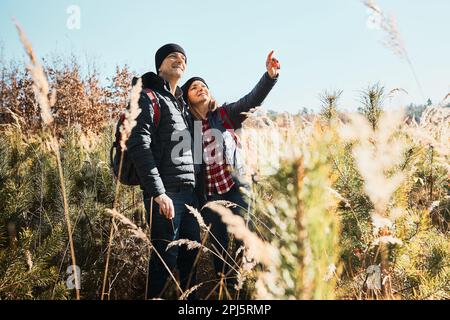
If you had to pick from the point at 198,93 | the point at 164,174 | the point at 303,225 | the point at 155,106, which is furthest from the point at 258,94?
the point at 303,225

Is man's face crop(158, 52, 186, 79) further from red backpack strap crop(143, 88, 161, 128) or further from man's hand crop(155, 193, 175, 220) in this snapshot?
man's hand crop(155, 193, 175, 220)

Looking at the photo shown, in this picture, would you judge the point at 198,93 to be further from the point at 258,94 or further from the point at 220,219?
the point at 220,219

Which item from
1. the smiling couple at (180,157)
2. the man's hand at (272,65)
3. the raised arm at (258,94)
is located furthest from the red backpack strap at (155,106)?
the man's hand at (272,65)

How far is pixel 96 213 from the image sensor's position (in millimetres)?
3150

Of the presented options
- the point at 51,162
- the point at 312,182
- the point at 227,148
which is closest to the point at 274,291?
the point at 312,182

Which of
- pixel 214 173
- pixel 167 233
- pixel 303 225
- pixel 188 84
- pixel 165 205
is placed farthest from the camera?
pixel 188 84

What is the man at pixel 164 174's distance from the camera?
2455 millimetres

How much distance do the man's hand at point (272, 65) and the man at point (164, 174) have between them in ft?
2.48

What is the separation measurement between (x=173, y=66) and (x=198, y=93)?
1.01 feet

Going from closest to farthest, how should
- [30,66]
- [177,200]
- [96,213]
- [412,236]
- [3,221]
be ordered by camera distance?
[30,66]
[412,236]
[3,221]
[177,200]
[96,213]

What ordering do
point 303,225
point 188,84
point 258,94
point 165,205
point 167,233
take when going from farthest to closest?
point 188,84
point 258,94
point 167,233
point 165,205
point 303,225

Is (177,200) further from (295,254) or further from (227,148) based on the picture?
(295,254)

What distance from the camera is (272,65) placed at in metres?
3.00
